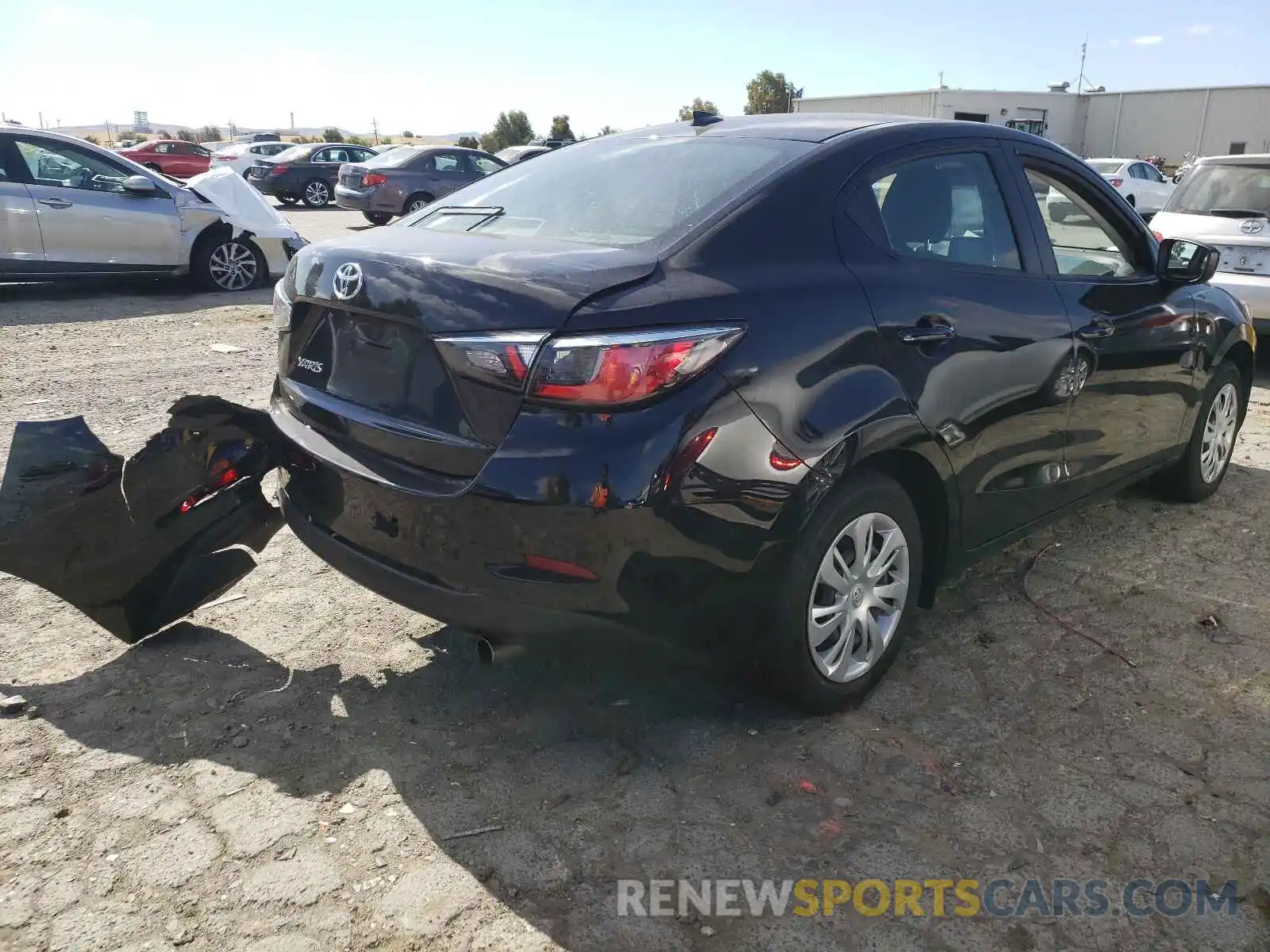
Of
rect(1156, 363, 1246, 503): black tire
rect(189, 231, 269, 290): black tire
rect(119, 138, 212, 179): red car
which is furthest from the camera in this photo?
rect(119, 138, 212, 179): red car

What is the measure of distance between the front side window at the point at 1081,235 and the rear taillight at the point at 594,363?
77.6 inches

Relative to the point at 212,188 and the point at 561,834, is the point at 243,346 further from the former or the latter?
the point at 561,834

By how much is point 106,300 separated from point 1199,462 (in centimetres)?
994

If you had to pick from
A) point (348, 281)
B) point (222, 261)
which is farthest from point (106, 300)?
point (348, 281)

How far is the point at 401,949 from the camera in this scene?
2162mm

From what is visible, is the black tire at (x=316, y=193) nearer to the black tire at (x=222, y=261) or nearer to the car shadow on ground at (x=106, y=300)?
the car shadow on ground at (x=106, y=300)

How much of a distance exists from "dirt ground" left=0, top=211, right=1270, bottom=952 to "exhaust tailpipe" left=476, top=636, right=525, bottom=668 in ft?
0.55

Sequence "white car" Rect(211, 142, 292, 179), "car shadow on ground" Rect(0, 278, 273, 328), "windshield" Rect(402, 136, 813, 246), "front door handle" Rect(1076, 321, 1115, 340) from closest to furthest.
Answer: "windshield" Rect(402, 136, 813, 246)
"front door handle" Rect(1076, 321, 1115, 340)
"car shadow on ground" Rect(0, 278, 273, 328)
"white car" Rect(211, 142, 292, 179)

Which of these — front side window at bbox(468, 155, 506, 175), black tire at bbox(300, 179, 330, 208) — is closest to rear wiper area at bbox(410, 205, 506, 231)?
front side window at bbox(468, 155, 506, 175)

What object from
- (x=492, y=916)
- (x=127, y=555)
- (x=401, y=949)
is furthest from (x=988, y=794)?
(x=127, y=555)

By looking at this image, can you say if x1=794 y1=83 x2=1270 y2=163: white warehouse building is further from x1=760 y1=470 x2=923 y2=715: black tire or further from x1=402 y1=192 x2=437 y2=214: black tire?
x1=760 y1=470 x2=923 y2=715: black tire

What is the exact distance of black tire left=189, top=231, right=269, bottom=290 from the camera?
10570 millimetres

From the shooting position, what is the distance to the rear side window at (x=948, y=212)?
3125mm

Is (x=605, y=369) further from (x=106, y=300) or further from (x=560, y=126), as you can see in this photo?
(x=560, y=126)
